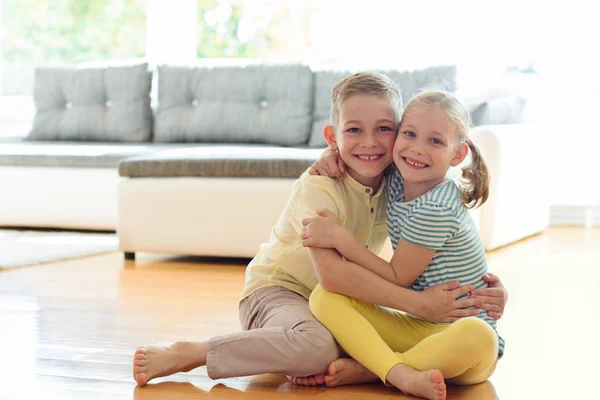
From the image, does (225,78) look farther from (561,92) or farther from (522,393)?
(522,393)

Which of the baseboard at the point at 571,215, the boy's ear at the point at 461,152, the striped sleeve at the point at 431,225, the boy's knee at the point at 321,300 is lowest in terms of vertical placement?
the baseboard at the point at 571,215

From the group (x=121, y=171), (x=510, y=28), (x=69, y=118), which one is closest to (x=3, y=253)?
(x=121, y=171)

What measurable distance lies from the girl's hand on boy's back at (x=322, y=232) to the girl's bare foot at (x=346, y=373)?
Answer: 0.75 feet

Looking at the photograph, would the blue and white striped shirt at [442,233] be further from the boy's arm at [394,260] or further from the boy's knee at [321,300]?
the boy's knee at [321,300]

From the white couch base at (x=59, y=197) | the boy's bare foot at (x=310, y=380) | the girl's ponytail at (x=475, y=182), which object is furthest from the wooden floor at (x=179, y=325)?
the white couch base at (x=59, y=197)

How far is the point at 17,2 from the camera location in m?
6.21

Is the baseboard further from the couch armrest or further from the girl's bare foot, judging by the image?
the girl's bare foot

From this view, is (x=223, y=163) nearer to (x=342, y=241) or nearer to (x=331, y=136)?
(x=331, y=136)

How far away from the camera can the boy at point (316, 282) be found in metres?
1.74

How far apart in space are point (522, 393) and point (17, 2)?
17.6 ft

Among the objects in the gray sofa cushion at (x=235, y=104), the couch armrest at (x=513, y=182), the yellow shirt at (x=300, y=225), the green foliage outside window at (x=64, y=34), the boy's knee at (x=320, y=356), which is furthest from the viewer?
the green foliage outside window at (x=64, y=34)

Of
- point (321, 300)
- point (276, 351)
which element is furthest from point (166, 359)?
point (321, 300)

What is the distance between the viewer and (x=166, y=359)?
1756 millimetres

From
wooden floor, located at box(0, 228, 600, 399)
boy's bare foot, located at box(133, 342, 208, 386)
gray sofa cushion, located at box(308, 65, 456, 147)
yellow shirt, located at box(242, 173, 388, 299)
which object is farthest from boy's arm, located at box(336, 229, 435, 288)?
gray sofa cushion, located at box(308, 65, 456, 147)
